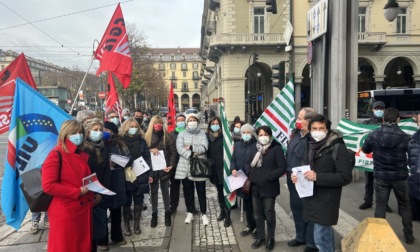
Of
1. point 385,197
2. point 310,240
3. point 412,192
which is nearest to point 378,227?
point 310,240

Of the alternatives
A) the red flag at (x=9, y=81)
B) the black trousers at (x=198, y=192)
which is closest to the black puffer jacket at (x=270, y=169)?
the black trousers at (x=198, y=192)

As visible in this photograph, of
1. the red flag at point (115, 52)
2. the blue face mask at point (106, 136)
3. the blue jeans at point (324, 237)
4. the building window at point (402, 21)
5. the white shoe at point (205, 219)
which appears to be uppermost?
the building window at point (402, 21)

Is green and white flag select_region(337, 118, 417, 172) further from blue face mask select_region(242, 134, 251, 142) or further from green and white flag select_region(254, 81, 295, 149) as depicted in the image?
blue face mask select_region(242, 134, 251, 142)

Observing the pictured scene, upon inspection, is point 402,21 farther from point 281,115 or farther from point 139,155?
point 139,155

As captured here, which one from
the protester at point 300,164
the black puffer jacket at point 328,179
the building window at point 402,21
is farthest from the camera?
the building window at point 402,21

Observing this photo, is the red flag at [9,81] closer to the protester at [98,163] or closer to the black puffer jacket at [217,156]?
the protester at [98,163]

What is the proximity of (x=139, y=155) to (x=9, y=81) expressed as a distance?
9.40 ft

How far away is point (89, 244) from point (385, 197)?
389 centimetres

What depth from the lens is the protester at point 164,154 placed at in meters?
5.42

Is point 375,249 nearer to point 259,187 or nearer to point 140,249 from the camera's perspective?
point 259,187

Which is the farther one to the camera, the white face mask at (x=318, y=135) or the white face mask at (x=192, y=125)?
the white face mask at (x=192, y=125)

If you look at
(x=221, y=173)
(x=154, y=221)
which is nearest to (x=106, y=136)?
(x=154, y=221)

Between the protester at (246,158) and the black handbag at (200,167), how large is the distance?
541mm

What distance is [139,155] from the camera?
5.05 m
